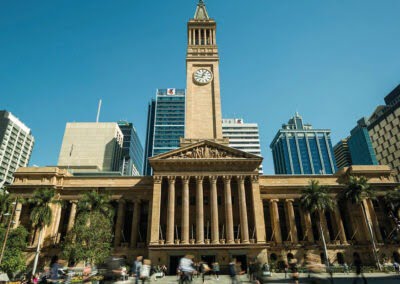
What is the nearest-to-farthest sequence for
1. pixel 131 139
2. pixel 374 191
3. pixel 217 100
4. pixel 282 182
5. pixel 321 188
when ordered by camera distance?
1. pixel 321 188
2. pixel 374 191
3. pixel 282 182
4. pixel 217 100
5. pixel 131 139

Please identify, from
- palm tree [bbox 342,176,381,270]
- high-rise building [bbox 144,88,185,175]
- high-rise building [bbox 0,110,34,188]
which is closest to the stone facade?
palm tree [bbox 342,176,381,270]

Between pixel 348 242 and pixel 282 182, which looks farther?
pixel 282 182

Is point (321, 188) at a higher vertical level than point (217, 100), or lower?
lower

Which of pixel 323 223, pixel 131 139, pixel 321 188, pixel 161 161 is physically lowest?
pixel 323 223

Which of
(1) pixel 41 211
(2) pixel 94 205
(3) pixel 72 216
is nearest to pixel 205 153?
(2) pixel 94 205

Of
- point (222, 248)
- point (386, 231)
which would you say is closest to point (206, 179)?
point (222, 248)

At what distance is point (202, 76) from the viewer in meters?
64.9

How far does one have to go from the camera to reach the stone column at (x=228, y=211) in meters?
44.0

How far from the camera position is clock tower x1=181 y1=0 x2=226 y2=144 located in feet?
192

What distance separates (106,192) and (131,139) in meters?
112

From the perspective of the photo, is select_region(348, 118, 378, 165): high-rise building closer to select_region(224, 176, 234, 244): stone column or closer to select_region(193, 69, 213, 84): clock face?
select_region(193, 69, 213, 84): clock face

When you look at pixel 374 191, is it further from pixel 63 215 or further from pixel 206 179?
pixel 63 215

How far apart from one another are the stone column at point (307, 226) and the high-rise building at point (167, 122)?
330ft

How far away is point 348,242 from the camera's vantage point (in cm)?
4850
